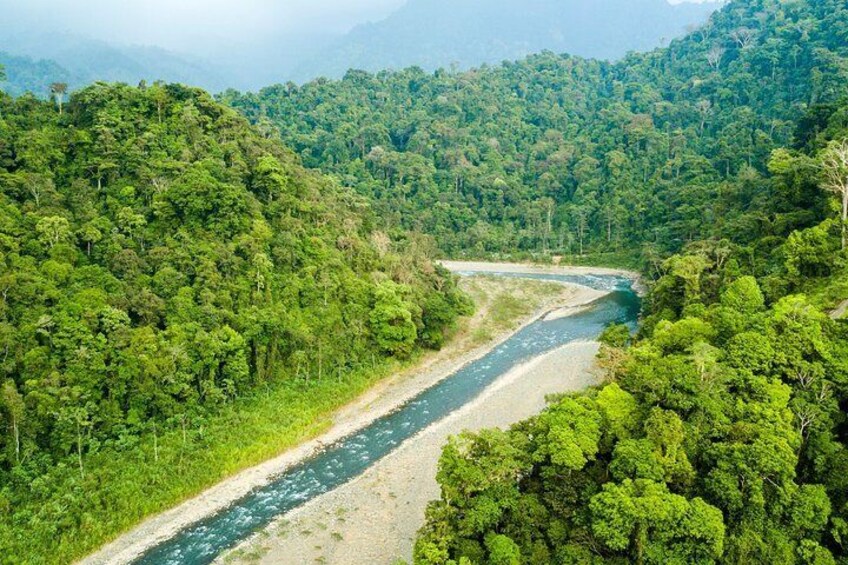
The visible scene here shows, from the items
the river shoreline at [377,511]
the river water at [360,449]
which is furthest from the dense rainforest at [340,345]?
the river shoreline at [377,511]

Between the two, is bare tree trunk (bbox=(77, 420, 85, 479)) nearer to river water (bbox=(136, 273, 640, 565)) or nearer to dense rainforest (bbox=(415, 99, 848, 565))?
river water (bbox=(136, 273, 640, 565))

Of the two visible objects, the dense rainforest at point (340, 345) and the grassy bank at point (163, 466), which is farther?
the grassy bank at point (163, 466)

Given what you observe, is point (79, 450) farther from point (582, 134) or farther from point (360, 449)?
point (582, 134)

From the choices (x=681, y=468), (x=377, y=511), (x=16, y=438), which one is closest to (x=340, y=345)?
(x=377, y=511)

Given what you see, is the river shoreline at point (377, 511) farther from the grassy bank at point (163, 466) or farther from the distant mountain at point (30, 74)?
the distant mountain at point (30, 74)

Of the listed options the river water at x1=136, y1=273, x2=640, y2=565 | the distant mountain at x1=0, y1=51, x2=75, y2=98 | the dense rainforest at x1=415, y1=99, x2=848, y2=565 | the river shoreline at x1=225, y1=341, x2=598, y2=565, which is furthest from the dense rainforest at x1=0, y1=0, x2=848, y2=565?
the distant mountain at x1=0, y1=51, x2=75, y2=98
